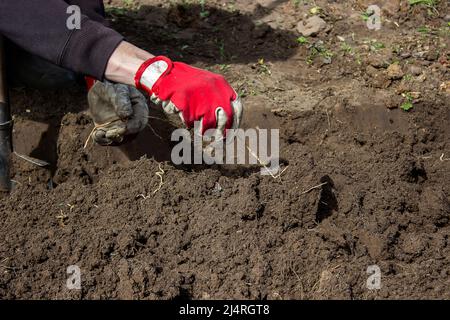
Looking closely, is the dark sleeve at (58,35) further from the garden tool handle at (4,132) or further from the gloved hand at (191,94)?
the garden tool handle at (4,132)

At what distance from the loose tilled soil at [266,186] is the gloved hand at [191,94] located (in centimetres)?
46

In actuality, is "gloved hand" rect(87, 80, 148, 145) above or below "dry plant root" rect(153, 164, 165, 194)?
above

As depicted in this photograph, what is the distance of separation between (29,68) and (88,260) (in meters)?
1.73

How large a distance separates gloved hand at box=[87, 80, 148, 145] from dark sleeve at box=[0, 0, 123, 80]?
0.56 metres

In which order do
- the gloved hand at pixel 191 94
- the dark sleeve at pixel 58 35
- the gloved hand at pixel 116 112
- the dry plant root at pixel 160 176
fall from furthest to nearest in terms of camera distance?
the gloved hand at pixel 116 112 → the dry plant root at pixel 160 176 → the dark sleeve at pixel 58 35 → the gloved hand at pixel 191 94

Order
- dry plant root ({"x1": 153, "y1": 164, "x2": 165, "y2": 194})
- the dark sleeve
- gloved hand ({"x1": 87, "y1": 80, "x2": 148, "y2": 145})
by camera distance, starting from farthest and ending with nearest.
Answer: gloved hand ({"x1": 87, "y1": 80, "x2": 148, "y2": 145}) < dry plant root ({"x1": 153, "y1": 164, "x2": 165, "y2": 194}) < the dark sleeve

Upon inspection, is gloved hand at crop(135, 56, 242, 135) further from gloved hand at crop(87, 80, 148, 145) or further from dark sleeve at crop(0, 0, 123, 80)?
gloved hand at crop(87, 80, 148, 145)

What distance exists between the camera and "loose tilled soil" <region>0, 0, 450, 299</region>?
2596mm

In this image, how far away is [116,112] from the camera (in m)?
3.31

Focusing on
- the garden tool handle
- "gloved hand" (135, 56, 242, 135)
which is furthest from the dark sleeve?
the garden tool handle

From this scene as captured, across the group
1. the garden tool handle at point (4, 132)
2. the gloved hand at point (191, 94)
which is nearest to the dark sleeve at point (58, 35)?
the gloved hand at point (191, 94)

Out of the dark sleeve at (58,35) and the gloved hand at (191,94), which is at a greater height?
the dark sleeve at (58,35)

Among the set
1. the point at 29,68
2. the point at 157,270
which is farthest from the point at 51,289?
the point at 29,68

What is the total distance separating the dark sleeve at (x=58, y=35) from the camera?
107 inches
